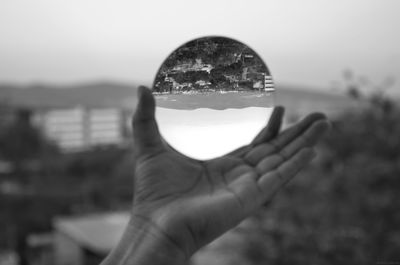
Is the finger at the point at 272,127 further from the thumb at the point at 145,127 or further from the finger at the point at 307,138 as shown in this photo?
the thumb at the point at 145,127

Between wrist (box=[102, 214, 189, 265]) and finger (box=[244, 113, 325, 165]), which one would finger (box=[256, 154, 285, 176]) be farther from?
wrist (box=[102, 214, 189, 265])

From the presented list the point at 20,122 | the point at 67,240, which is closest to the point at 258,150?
the point at 67,240

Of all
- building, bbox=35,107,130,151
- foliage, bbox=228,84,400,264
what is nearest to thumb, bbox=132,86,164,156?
foliage, bbox=228,84,400,264

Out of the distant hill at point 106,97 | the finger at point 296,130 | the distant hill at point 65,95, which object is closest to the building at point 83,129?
the distant hill at point 65,95

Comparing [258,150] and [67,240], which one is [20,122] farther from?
[258,150]

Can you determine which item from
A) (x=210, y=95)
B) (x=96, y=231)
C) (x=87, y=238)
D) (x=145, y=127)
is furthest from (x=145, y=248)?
(x=96, y=231)

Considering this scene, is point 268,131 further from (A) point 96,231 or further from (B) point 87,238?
(A) point 96,231

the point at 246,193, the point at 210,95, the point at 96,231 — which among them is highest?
the point at 210,95
